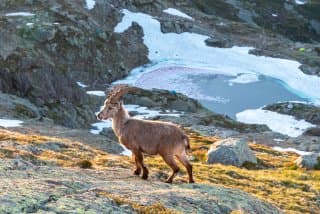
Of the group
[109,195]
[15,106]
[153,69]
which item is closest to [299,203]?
[109,195]

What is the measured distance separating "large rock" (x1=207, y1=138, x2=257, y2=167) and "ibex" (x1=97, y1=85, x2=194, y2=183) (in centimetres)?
2071

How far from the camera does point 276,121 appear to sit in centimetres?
9112

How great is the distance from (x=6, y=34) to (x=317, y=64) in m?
77.2

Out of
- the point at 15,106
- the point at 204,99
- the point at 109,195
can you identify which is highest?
the point at 109,195

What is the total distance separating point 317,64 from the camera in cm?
12712

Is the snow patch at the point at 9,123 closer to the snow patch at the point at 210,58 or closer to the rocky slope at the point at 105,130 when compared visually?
the rocky slope at the point at 105,130

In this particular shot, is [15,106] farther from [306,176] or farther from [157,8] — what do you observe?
[157,8]

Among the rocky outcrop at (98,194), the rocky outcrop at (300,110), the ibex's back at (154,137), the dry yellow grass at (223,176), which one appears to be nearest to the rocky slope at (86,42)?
the rocky outcrop at (300,110)

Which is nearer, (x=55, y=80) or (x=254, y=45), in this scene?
(x=55, y=80)

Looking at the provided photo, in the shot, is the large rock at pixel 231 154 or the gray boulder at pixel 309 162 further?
the gray boulder at pixel 309 162

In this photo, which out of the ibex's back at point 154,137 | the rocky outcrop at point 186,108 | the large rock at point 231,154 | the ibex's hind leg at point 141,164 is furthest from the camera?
the rocky outcrop at point 186,108

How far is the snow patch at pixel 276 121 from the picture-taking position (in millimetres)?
85000

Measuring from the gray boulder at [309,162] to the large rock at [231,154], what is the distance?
3.98 m

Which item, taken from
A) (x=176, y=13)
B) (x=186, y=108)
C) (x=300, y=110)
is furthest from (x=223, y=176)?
(x=176, y=13)
